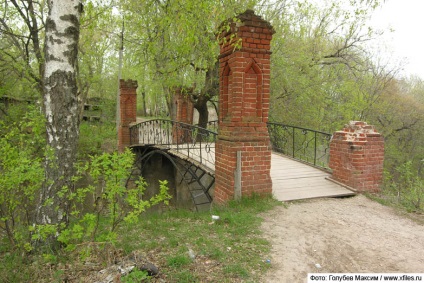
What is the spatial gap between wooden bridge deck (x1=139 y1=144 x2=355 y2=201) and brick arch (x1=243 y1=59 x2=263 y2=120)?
165 centimetres

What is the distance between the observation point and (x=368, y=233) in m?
4.04

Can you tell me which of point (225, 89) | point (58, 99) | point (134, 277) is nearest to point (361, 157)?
point (225, 89)

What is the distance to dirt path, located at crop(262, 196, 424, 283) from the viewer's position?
3.18 m

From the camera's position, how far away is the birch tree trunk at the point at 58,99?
333 centimetres

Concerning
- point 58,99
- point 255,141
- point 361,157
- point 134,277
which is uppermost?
point 58,99

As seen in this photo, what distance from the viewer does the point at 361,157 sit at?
583 centimetres

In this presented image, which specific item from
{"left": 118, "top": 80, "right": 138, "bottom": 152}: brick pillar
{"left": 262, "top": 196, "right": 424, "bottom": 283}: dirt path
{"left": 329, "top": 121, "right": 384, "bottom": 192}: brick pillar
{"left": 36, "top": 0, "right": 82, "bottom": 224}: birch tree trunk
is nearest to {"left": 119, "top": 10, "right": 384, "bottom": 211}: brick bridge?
{"left": 329, "top": 121, "right": 384, "bottom": 192}: brick pillar

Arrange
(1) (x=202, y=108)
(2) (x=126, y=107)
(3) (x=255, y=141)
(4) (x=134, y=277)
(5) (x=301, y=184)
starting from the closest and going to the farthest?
(4) (x=134, y=277)
(3) (x=255, y=141)
(5) (x=301, y=184)
(2) (x=126, y=107)
(1) (x=202, y=108)

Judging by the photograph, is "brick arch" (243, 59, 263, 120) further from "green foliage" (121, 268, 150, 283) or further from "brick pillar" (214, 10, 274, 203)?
"green foliage" (121, 268, 150, 283)

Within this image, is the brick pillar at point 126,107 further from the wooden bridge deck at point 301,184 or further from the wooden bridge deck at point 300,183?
A: the wooden bridge deck at point 301,184

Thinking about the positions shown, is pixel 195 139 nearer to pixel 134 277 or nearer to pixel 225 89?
pixel 225 89

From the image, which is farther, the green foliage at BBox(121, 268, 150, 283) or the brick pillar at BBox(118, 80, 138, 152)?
the brick pillar at BBox(118, 80, 138, 152)

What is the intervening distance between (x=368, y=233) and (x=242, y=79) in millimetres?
3047

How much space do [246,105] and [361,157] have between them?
8.88ft
